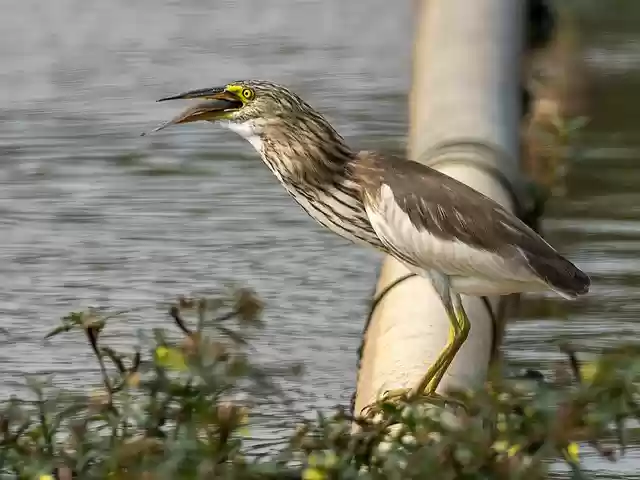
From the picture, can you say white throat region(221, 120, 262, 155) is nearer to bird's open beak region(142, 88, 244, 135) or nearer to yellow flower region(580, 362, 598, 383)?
bird's open beak region(142, 88, 244, 135)

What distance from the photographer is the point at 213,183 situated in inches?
312

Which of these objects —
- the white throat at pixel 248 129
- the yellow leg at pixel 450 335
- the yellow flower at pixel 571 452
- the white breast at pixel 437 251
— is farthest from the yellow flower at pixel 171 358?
the white throat at pixel 248 129

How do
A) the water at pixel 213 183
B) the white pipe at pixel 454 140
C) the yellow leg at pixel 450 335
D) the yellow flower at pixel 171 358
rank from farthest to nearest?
the water at pixel 213 183
the white pipe at pixel 454 140
the yellow leg at pixel 450 335
the yellow flower at pixel 171 358

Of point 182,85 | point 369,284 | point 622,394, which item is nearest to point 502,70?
point 369,284

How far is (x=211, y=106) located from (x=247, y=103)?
94mm

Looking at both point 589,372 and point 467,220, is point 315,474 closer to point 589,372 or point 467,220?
point 589,372

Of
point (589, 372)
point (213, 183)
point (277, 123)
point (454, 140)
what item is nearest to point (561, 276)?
point (277, 123)

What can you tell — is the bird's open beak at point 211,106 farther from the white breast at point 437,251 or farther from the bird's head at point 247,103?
the white breast at point 437,251

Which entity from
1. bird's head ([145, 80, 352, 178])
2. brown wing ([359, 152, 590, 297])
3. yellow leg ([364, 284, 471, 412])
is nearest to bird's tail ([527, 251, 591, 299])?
brown wing ([359, 152, 590, 297])

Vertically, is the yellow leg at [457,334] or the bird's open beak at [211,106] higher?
the bird's open beak at [211,106]

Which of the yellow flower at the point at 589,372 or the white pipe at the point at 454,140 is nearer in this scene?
the yellow flower at the point at 589,372

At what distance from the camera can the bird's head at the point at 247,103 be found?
13.8 feet

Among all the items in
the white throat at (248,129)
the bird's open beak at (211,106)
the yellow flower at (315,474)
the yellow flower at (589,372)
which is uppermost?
Answer: the bird's open beak at (211,106)

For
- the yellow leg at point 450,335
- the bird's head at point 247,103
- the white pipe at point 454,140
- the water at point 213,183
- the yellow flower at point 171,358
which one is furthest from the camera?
the water at point 213,183
